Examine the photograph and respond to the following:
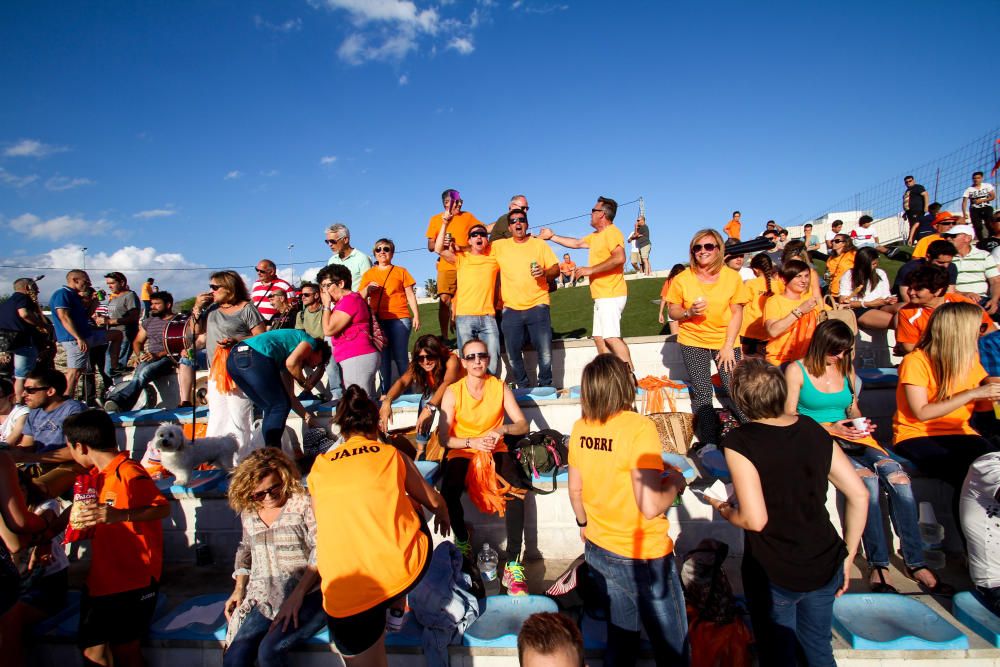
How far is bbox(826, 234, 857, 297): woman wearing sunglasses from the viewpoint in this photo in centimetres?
676

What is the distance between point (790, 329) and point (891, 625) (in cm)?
280

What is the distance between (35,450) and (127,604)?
7.53 ft

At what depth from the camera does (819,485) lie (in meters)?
1.99

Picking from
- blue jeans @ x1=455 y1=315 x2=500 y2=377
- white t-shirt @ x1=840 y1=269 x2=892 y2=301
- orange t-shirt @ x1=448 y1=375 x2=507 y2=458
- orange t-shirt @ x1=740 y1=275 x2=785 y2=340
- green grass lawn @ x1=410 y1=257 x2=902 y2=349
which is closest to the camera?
orange t-shirt @ x1=448 y1=375 x2=507 y2=458

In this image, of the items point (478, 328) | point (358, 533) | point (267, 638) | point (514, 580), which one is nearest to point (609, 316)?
point (478, 328)

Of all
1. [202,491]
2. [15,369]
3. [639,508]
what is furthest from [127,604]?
[15,369]

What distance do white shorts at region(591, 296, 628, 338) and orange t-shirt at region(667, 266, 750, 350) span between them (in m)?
0.86

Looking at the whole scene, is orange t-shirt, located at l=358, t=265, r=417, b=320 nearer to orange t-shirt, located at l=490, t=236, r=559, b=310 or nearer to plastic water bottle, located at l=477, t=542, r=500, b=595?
orange t-shirt, located at l=490, t=236, r=559, b=310

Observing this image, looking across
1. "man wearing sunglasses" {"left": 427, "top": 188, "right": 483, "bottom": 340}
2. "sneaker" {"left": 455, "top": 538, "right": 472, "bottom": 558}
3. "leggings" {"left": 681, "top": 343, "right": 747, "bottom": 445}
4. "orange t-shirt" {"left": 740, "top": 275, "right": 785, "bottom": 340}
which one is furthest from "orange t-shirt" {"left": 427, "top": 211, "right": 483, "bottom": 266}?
"sneaker" {"left": 455, "top": 538, "right": 472, "bottom": 558}

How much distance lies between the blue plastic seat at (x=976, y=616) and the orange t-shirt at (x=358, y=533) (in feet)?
8.64

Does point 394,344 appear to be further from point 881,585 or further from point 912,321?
point 912,321

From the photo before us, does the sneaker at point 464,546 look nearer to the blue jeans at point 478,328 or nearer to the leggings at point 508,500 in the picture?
the leggings at point 508,500

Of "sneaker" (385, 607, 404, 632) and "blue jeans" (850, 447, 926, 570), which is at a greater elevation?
"blue jeans" (850, 447, 926, 570)

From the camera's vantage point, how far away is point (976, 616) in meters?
2.39
